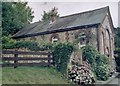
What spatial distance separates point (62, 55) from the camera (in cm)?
1462

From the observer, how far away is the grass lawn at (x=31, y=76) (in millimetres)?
10398

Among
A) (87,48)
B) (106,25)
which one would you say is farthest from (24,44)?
(106,25)

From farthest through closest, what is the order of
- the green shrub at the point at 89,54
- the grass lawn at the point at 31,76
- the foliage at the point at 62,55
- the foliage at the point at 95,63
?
the green shrub at the point at 89,54 → the foliage at the point at 95,63 → the foliage at the point at 62,55 → the grass lawn at the point at 31,76

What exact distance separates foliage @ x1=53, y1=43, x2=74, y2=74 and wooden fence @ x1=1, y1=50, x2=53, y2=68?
465 millimetres

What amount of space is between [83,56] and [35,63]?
4638 millimetres

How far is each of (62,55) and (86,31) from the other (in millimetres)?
9929

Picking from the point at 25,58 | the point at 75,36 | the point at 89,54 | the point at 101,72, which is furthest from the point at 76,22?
the point at 25,58

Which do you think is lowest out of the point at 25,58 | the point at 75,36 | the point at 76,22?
the point at 25,58

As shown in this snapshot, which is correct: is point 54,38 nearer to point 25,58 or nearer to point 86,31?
point 86,31

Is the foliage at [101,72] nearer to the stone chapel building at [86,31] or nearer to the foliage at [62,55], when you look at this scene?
the foliage at [62,55]

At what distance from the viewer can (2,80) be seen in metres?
9.82

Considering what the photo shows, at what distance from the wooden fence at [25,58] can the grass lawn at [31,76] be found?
0.50 metres

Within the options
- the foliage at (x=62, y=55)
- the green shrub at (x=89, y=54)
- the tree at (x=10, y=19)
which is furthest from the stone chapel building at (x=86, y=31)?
the foliage at (x=62, y=55)

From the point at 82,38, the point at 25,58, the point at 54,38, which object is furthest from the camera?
the point at 54,38
